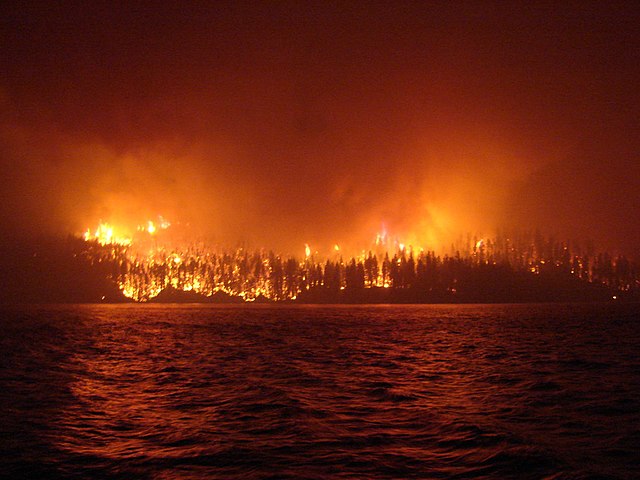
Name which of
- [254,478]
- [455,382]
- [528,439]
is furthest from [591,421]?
[254,478]

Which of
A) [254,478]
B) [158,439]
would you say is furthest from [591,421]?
[158,439]

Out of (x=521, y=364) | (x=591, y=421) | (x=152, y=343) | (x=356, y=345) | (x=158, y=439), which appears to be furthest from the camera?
(x=152, y=343)

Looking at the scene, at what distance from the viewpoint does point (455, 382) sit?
40.6 metres

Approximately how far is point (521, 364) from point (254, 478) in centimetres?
4234

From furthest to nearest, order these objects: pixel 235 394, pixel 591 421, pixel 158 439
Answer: pixel 235 394 → pixel 591 421 → pixel 158 439

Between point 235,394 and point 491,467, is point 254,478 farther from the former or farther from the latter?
point 235,394

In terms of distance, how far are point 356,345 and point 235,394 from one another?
43.9 m

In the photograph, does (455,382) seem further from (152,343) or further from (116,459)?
(152,343)

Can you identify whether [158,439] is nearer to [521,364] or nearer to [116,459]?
[116,459]

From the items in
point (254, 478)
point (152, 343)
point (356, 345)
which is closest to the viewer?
point (254, 478)

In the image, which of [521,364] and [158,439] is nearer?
[158,439]

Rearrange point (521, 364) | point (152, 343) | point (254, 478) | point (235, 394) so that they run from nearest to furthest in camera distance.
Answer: point (254, 478) < point (235, 394) < point (521, 364) < point (152, 343)

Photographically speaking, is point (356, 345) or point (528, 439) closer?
point (528, 439)

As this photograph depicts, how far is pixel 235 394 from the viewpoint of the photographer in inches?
1409
